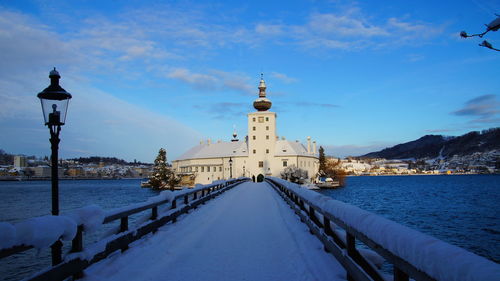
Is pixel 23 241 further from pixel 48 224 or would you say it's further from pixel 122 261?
pixel 122 261

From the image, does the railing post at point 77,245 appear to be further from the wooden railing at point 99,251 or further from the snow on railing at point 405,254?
the snow on railing at point 405,254

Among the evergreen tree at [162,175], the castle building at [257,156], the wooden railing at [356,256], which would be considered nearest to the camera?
the wooden railing at [356,256]

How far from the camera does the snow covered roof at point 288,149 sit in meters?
80.9

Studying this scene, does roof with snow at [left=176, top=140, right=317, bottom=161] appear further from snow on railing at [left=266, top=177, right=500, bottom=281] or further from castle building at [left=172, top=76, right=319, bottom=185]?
snow on railing at [left=266, top=177, right=500, bottom=281]

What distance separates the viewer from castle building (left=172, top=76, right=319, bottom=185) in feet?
261

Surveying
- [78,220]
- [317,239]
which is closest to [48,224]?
[78,220]

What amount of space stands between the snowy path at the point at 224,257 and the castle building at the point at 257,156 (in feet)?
226

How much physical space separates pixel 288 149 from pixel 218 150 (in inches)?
706

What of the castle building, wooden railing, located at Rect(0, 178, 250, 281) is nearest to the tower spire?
the castle building

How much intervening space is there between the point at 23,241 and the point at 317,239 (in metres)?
5.72

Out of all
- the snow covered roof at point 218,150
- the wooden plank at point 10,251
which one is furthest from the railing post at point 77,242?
the snow covered roof at point 218,150

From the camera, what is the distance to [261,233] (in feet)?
29.2

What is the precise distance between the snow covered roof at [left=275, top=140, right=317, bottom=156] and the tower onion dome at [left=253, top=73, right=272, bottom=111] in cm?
857

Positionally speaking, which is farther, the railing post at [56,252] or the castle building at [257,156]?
the castle building at [257,156]
